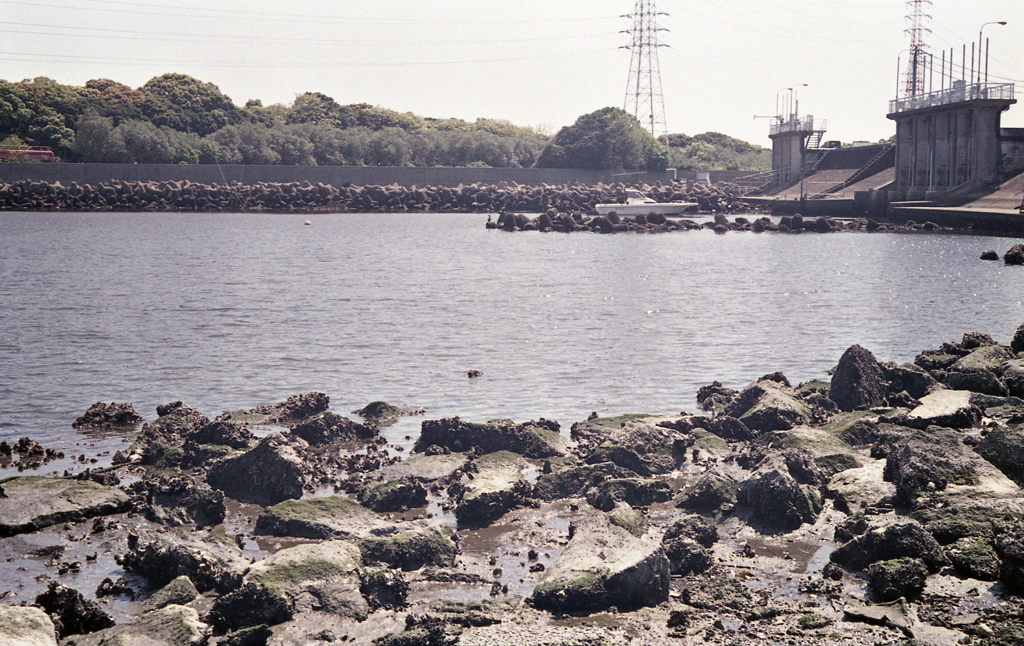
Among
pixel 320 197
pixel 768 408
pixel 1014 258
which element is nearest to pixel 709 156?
pixel 320 197

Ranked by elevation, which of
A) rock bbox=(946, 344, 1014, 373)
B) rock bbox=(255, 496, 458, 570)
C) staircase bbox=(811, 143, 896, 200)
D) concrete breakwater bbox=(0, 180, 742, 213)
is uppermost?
staircase bbox=(811, 143, 896, 200)

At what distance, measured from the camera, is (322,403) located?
51.4ft

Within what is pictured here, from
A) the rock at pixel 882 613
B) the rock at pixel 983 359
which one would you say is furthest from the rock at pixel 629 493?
the rock at pixel 983 359

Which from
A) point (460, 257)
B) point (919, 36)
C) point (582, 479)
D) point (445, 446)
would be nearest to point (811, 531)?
point (582, 479)

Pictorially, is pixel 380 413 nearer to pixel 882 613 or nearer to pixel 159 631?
pixel 159 631

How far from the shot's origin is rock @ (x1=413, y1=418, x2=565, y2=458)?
520 inches

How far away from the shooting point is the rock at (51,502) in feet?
34.1

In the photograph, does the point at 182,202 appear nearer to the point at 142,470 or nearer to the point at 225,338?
the point at 225,338

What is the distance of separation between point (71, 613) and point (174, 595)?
846 mm

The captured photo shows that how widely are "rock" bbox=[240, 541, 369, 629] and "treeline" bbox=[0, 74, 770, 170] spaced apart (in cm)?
9945

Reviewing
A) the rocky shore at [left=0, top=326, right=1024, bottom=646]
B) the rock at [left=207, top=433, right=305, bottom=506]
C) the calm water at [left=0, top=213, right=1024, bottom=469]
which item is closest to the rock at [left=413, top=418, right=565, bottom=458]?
the rocky shore at [left=0, top=326, right=1024, bottom=646]

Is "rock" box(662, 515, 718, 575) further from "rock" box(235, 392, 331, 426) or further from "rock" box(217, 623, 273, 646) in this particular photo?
"rock" box(235, 392, 331, 426)

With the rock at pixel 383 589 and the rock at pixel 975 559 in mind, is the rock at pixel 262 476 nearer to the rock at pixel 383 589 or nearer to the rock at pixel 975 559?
the rock at pixel 383 589

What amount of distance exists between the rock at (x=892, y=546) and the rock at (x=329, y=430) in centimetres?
734
